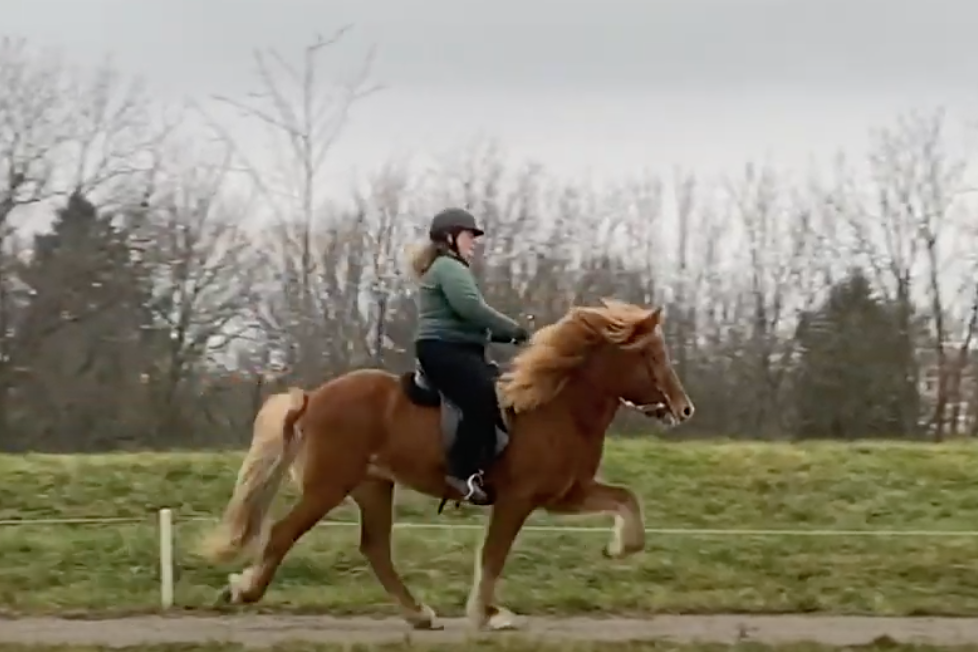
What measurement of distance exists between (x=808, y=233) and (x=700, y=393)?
926 cm

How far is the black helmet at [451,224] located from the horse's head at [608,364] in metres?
0.91

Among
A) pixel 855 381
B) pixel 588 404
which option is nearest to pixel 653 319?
pixel 588 404

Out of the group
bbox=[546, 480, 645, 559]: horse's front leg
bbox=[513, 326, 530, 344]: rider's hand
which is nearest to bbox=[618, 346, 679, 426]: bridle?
bbox=[546, 480, 645, 559]: horse's front leg

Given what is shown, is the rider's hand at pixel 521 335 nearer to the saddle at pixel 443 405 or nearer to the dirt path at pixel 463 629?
the saddle at pixel 443 405

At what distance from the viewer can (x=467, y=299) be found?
31.8ft

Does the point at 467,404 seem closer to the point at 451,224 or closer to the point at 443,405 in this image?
the point at 443,405

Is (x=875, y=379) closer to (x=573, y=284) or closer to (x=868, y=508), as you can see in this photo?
(x=573, y=284)

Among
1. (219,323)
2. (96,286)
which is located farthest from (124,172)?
(219,323)

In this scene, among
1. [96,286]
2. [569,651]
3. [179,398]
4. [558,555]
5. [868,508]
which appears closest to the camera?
[569,651]

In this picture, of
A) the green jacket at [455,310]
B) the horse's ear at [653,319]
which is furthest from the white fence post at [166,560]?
the horse's ear at [653,319]

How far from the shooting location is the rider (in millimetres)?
9742

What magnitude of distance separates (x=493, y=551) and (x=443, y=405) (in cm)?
101

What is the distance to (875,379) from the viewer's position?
3775 centimetres

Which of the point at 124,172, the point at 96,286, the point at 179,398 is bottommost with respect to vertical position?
the point at 179,398
